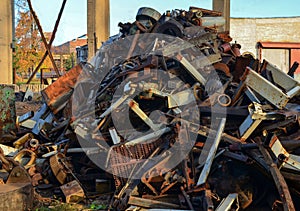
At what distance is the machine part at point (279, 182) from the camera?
2.99 meters

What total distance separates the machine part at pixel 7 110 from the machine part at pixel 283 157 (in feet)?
13.8

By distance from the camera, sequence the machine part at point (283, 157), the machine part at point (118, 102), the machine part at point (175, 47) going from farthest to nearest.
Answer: the machine part at point (175, 47), the machine part at point (118, 102), the machine part at point (283, 157)

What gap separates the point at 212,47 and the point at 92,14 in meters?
5.47

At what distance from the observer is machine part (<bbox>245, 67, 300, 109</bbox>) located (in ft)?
14.2

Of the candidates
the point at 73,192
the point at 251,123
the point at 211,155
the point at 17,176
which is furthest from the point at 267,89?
the point at 17,176

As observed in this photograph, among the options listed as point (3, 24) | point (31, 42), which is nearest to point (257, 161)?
point (3, 24)

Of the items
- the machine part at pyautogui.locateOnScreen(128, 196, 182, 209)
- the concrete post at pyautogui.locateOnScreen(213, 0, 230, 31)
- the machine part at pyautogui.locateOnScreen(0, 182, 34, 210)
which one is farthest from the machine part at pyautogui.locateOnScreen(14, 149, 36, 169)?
the concrete post at pyautogui.locateOnScreen(213, 0, 230, 31)

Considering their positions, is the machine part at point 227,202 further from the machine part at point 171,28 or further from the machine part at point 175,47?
the machine part at point 171,28

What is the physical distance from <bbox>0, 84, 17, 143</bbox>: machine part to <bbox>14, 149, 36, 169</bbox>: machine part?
3.69ft

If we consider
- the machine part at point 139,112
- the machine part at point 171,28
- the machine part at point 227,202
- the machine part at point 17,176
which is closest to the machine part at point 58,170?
the machine part at point 17,176

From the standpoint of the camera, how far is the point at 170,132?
4.33m

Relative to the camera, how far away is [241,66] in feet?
17.6

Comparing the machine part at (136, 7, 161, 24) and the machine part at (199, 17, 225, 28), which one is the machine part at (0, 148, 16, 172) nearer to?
the machine part at (136, 7, 161, 24)

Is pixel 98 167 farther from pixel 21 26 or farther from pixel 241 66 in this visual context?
pixel 21 26
